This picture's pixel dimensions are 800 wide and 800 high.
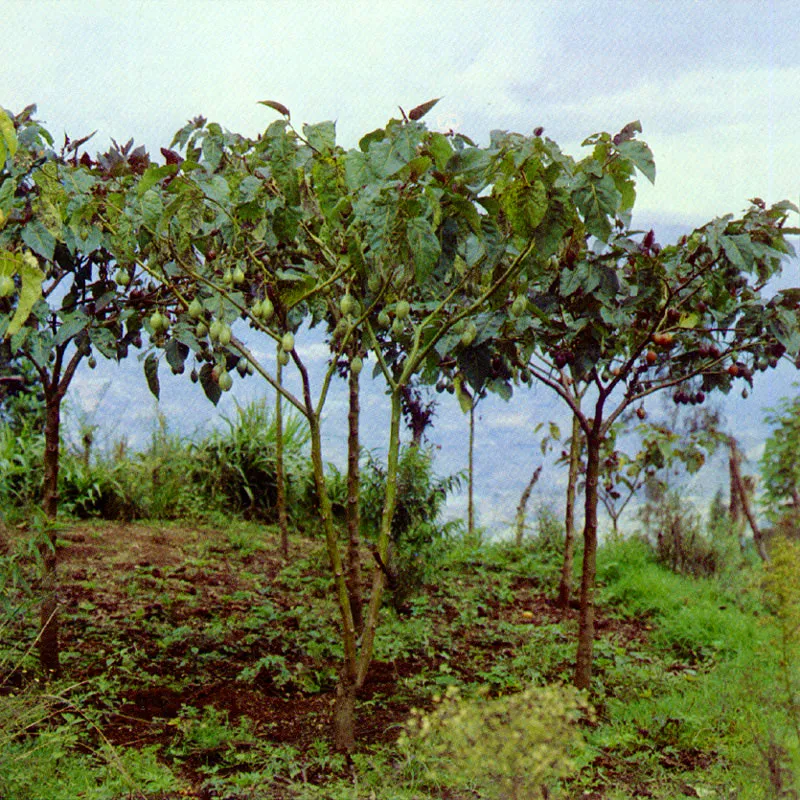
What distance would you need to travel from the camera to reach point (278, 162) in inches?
101

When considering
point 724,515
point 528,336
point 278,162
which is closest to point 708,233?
point 528,336

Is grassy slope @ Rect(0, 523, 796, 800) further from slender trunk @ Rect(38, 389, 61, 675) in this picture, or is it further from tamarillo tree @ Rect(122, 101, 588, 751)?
tamarillo tree @ Rect(122, 101, 588, 751)

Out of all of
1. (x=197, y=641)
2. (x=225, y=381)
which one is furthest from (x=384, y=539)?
(x=197, y=641)

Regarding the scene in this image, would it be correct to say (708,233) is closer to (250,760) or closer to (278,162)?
(278,162)

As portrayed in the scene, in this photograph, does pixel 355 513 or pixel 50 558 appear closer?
pixel 50 558

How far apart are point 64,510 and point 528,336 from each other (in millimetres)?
4627

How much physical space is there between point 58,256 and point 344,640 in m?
1.67

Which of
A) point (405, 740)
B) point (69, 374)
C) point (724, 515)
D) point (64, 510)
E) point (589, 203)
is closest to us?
point (405, 740)

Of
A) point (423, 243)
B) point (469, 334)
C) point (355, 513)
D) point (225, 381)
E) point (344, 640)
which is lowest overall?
point (344, 640)

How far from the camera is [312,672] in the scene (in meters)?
3.95

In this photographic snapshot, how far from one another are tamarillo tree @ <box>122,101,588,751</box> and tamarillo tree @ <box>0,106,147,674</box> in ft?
0.60

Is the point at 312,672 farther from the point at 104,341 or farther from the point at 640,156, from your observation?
the point at 640,156

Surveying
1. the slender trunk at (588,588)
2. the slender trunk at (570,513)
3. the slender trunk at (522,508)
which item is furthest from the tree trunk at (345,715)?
the slender trunk at (522,508)

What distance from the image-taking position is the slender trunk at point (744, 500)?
6918mm
